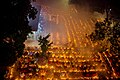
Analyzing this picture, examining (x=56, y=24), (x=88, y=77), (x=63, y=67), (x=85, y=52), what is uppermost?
(x=56, y=24)

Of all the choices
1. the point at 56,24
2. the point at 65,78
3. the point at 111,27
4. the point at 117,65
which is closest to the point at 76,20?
the point at 56,24

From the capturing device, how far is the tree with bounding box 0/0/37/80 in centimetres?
857

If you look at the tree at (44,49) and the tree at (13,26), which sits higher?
the tree at (44,49)

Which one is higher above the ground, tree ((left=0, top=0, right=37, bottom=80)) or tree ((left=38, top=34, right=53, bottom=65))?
tree ((left=38, top=34, right=53, bottom=65))

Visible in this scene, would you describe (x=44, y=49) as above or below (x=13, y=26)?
above

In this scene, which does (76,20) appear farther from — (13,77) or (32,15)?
(32,15)

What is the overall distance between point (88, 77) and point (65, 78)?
134cm

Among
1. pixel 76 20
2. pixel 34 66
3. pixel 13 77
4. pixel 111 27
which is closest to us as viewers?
pixel 13 77

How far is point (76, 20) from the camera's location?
21.6 m

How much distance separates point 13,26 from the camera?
8.88 metres

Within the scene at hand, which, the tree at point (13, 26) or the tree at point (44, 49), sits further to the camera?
the tree at point (44, 49)

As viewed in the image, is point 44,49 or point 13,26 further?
point 44,49

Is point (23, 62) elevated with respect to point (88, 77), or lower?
elevated

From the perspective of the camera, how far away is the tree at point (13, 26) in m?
8.57
